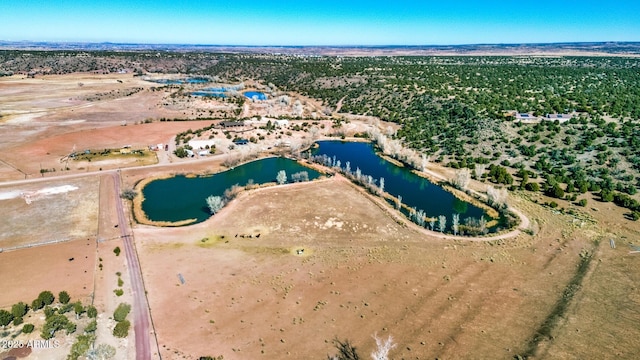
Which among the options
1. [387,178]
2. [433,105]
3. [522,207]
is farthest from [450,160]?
[433,105]

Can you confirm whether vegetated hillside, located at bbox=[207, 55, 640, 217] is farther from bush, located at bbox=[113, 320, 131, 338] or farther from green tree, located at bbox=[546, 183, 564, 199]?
bush, located at bbox=[113, 320, 131, 338]

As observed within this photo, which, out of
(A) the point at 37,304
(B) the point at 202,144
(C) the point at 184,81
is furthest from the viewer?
(C) the point at 184,81

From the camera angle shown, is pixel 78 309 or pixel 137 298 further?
pixel 137 298

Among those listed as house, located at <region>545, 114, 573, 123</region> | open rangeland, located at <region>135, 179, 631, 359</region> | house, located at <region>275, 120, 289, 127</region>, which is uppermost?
house, located at <region>545, 114, 573, 123</region>

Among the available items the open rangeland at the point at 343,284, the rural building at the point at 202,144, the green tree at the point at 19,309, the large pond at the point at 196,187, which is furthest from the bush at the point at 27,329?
the rural building at the point at 202,144

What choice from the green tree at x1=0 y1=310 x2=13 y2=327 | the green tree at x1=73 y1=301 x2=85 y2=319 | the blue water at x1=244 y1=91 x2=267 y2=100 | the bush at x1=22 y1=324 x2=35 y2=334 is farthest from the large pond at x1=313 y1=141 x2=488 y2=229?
the blue water at x1=244 y1=91 x2=267 y2=100

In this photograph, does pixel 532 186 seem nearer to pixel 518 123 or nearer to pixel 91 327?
pixel 518 123

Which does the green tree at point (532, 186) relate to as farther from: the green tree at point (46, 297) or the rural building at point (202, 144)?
the green tree at point (46, 297)

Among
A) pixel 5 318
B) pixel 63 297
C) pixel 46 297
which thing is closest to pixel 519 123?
pixel 63 297
